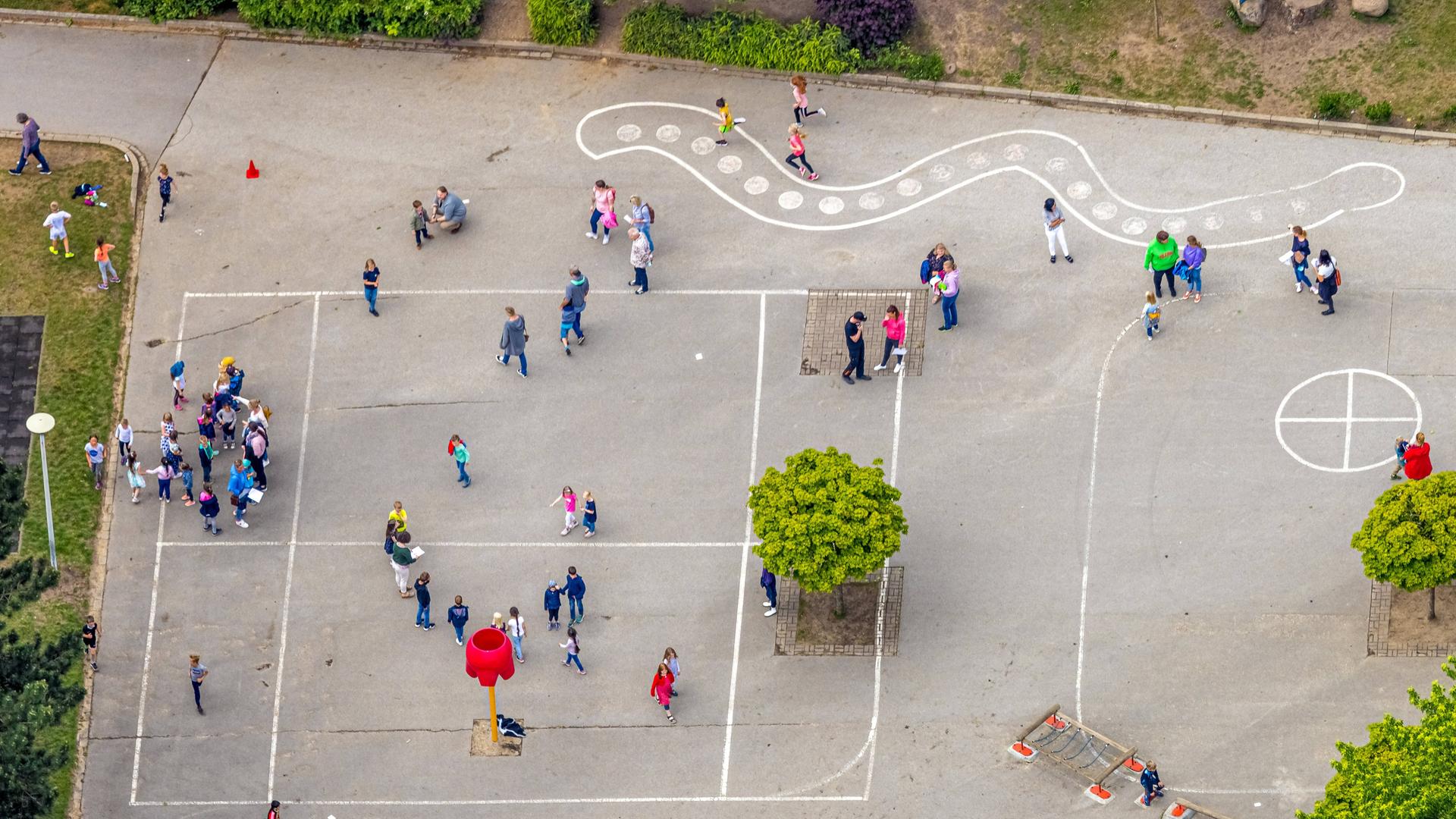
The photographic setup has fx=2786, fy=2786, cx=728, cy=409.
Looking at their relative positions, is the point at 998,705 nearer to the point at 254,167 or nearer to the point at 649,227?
the point at 649,227

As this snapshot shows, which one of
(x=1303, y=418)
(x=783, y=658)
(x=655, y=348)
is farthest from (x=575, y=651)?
(x=1303, y=418)

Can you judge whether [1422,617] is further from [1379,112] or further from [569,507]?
[569,507]

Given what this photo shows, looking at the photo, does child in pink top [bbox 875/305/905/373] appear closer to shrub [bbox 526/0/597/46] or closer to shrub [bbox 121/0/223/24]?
shrub [bbox 526/0/597/46]

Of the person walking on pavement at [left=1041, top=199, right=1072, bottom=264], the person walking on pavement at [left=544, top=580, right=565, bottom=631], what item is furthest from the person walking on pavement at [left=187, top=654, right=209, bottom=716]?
the person walking on pavement at [left=1041, top=199, right=1072, bottom=264]

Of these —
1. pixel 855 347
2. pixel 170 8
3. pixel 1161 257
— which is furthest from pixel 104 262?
pixel 1161 257

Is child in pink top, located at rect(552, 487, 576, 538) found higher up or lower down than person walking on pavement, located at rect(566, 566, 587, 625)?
higher up

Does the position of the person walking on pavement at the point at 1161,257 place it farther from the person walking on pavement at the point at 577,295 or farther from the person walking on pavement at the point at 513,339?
the person walking on pavement at the point at 513,339
